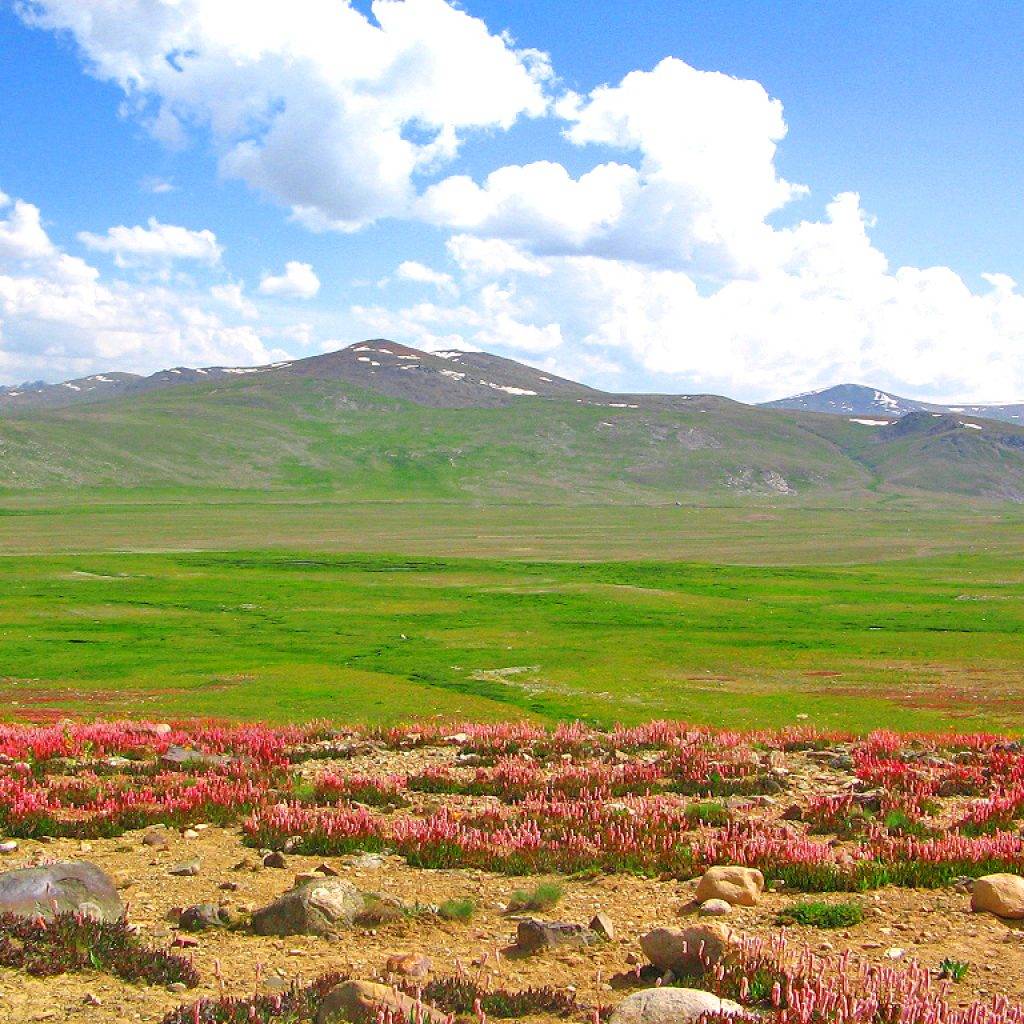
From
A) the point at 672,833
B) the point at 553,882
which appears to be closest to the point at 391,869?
the point at 553,882

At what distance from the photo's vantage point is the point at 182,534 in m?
166

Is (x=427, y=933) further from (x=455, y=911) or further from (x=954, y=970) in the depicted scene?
(x=954, y=970)

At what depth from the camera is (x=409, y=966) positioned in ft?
25.9

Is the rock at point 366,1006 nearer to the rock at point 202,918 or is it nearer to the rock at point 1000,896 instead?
the rock at point 202,918

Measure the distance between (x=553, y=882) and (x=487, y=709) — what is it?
33444mm

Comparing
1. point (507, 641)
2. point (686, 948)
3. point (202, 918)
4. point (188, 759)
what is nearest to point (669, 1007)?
point (686, 948)

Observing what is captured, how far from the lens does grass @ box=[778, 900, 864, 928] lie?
9.35 m

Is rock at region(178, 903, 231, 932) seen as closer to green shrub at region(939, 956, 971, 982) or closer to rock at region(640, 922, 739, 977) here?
rock at region(640, 922, 739, 977)

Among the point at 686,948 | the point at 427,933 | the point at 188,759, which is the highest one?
the point at 686,948

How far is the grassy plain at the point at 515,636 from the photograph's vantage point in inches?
1796

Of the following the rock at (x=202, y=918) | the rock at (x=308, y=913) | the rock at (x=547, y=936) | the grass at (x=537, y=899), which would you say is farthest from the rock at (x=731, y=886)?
the rock at (x=202, y=918)

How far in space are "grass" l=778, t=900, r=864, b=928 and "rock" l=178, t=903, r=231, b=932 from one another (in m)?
5.43

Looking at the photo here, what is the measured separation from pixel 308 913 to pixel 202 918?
1.04 meters

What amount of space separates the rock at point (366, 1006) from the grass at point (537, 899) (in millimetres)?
3067
